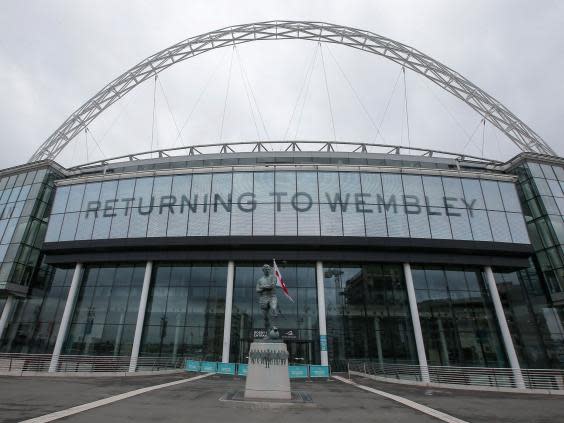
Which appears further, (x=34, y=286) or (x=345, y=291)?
(x=34, y=286)

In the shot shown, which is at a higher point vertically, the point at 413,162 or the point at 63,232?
the point at 413,162

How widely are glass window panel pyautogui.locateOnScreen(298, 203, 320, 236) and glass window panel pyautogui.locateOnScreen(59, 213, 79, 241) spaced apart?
23.8 m

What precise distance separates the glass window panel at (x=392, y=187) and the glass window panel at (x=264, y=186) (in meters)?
11.4

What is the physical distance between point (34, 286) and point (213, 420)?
35.2m

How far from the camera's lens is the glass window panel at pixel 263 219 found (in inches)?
1169

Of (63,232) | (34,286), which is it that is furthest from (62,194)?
(34,286)

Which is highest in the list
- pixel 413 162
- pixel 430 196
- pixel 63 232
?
pixel 413 162

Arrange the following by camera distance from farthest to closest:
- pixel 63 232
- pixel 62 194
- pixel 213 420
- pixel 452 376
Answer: pixel 62 194
pixel 63 232
pixel 452 376
pixel 213 420

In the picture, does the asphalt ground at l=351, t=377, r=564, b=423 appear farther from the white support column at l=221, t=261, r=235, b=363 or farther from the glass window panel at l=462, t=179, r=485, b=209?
the glass window panel at l=462, t=179, r=485, b=209

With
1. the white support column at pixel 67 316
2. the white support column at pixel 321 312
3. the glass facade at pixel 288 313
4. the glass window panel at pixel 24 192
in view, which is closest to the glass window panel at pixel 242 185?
the glass facade at pixel 288 313

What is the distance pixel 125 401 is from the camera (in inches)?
443

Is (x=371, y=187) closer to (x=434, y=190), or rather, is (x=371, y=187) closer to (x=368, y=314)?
(x=434, y=190)

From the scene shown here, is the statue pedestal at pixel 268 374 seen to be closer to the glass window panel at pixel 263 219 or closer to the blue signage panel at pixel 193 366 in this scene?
the blue signage panel at pixel 193 366

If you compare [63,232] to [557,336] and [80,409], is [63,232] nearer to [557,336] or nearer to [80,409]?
[80,409]
